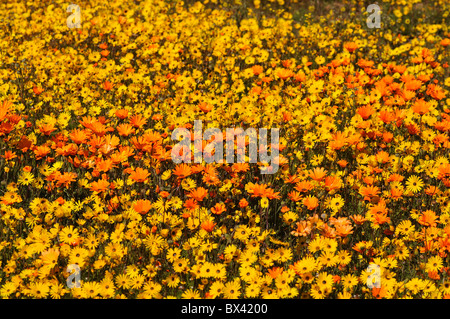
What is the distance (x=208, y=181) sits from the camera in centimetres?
371

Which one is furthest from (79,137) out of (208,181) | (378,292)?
(378,292)

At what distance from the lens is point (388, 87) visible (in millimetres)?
5336

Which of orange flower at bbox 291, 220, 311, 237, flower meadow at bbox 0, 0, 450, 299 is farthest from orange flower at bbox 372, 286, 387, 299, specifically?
orange flower at bbox 291, 220, 311, 237

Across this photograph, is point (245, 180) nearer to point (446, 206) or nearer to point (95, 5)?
point (446, 206)

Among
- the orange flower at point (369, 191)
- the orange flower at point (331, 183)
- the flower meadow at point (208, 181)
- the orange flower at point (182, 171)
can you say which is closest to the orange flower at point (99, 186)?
the flower meadow at point (208, 181)

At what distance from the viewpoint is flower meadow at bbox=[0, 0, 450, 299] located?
310cm

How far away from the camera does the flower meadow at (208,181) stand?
310cm

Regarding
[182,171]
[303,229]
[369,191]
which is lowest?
[303,229]

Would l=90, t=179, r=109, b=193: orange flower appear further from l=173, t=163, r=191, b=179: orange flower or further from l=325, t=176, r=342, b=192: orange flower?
l=325, t=176, r=342, b=192: orange flower

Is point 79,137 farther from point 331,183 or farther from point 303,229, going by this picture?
point 331,183

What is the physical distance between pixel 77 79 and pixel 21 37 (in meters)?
2.30
